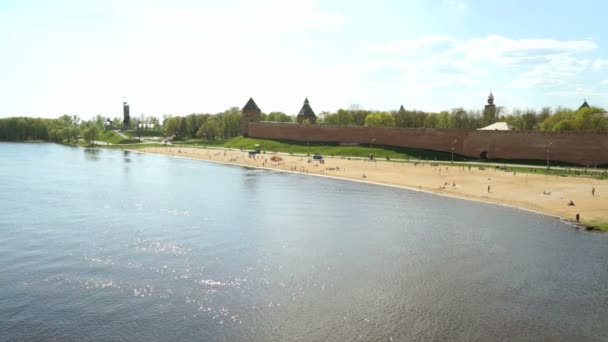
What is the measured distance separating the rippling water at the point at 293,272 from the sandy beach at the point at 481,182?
9.96ft

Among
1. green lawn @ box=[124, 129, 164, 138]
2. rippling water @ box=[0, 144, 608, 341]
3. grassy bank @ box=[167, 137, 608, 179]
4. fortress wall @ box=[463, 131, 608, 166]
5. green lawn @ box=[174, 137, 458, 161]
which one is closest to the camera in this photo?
rippling water @ box=[0, 144, 608, 341]

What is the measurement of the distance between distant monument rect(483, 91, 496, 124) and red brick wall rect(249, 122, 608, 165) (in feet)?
96.5

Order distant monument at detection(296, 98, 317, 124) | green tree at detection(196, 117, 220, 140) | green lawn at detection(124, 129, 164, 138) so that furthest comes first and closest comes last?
green lawn at detection(124, 129, 164, 138) → green tree at detection(196, 117, 220, 140) → distant monument at detection(296, 98, 317, 124)

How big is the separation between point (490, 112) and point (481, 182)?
58536mm

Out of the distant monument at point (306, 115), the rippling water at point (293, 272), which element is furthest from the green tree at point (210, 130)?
the rippling water at point (293, 272)

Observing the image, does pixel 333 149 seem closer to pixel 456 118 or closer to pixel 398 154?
pixel 398 154

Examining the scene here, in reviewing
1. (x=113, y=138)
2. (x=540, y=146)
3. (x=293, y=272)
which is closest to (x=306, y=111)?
(x=540, y=146)

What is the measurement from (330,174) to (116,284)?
38.8m

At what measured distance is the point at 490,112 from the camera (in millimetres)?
99000

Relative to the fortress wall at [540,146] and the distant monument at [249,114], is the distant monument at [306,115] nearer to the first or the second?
the distant monument at [249,114]

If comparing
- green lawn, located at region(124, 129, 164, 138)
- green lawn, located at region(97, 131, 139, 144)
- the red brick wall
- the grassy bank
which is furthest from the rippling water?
green lawn, located at region(124, 129, 164, 138)

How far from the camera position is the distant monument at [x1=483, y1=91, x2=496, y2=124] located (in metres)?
95.4

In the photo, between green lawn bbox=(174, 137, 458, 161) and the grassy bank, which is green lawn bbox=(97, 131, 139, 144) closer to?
the grassy bank

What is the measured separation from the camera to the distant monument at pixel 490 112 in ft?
313
